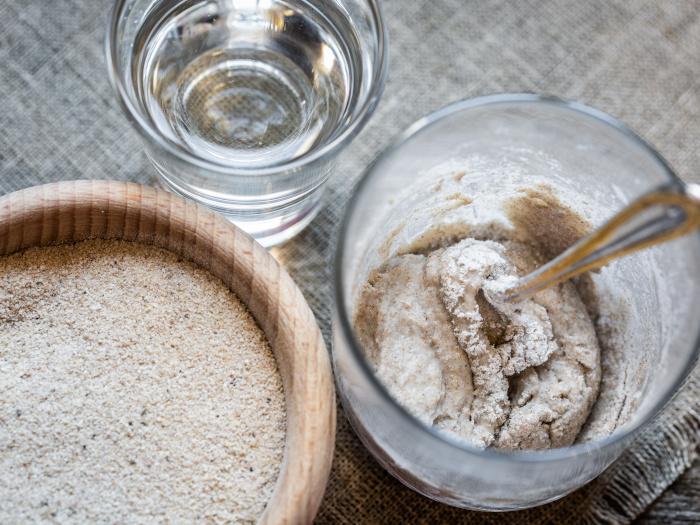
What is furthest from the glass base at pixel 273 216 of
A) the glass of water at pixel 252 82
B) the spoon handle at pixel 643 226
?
the spoon handle at pixel 643 226

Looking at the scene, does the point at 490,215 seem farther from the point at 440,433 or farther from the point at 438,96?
the point at 440,433

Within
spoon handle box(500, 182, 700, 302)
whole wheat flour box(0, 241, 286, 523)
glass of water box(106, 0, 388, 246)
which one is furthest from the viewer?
glass of water box(106, 0, 388, 246)

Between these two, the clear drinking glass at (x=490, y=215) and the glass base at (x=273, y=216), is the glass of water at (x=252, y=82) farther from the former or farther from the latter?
the clear drinking glass at (x=490, y=215)

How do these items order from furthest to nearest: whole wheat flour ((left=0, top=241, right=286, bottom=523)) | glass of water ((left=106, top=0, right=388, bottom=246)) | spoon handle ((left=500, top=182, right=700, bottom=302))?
glass of water ((left=106, top=0, right=388, bottom=246))
whole wheat flour ((left=0, top=241, right=286, bottom=523))
spoon handle ((left=500, top=182, right=700, bottom=302))

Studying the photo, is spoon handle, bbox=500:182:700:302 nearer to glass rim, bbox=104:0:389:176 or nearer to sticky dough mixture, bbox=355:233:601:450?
sticky dough mixture, bbox=355:233:601:450

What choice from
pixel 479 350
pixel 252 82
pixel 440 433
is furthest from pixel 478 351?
pixel 252 82

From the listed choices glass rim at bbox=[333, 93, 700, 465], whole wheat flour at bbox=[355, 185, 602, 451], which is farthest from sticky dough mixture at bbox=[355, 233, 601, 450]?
glass rim at bbox=[333, 93, 700, 465]

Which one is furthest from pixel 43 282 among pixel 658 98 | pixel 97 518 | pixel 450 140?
pixel 658 98
